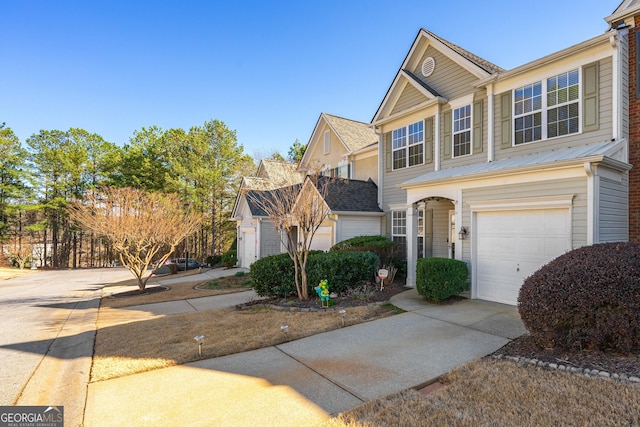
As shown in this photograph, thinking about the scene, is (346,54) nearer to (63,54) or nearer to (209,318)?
(63,54)

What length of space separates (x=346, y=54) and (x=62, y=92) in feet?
46.5

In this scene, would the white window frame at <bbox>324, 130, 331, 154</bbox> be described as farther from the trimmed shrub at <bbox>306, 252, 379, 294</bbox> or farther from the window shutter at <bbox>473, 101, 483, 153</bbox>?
the trimmed shrub at <bbox>306, 252, 379, 294</bbox>

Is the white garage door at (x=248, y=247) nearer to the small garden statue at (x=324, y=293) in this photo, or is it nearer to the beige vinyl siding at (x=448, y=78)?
the small garden statue at (x=324, y=293)

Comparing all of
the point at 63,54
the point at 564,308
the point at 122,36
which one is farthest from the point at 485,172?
the point at 63,54

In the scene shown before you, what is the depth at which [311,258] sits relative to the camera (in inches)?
383

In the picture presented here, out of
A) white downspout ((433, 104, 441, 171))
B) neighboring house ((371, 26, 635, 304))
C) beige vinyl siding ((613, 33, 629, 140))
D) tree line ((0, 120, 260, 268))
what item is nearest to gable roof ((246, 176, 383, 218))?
neighboring house ((371, 26, 635, 304))

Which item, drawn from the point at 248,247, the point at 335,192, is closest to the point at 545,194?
the point at 335,192

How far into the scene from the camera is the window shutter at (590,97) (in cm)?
805

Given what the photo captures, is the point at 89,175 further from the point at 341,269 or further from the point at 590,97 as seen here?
the point at 590,97

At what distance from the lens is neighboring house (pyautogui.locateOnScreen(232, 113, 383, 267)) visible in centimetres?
1382

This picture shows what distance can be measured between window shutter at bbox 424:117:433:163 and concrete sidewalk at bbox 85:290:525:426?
7208 millimetres

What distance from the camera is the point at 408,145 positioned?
13211 mm

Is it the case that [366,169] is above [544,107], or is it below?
below

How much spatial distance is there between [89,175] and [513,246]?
3703 centimetres
